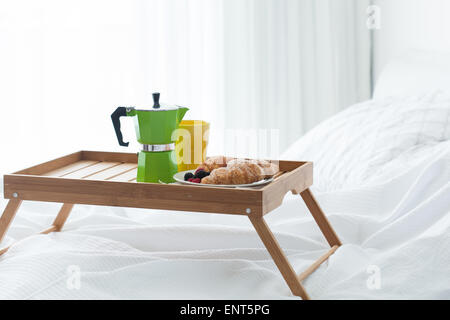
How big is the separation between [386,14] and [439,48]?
0.45 m

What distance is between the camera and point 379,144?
194 centimetres

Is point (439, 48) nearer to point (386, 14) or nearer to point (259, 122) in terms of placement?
point (386, 14)

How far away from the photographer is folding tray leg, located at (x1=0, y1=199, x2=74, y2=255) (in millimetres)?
1450

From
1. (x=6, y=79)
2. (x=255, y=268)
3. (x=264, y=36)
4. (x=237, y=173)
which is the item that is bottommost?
(x=255, y=268)

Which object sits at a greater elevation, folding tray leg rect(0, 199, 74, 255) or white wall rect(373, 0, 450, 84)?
white wall rect(373, 0, 450, 84)

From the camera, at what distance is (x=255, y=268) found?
140 centimetres

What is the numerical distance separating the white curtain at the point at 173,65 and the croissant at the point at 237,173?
1.57m

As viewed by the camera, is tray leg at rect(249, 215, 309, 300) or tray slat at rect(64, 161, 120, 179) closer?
tray leg at rect(249, 215, 309, 300)

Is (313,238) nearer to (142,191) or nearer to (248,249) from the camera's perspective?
(248,249)

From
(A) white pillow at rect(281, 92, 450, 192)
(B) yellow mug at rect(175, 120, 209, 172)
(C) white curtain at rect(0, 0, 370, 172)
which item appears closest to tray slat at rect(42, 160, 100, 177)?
(B) yellow mug at rect(175, 120, 209, 172)

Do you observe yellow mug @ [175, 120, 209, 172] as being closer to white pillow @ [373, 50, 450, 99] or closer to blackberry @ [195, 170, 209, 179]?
blackberry @ [195, 170, 209, 179]

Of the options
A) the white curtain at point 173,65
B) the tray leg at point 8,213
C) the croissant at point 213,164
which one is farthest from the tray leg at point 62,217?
the white curtain at point 173,65

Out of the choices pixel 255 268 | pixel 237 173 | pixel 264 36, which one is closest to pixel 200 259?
pixel 255 268

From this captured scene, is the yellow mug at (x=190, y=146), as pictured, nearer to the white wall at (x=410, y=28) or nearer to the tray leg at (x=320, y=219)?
the tray leg at (x=320, y=219)
